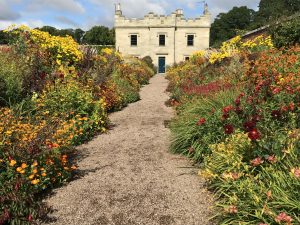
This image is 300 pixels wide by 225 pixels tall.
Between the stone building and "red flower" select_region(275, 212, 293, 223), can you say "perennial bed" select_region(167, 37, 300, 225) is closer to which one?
"red flower" select_region(275, 212, 293, 223)

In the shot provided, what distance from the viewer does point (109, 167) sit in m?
5.06

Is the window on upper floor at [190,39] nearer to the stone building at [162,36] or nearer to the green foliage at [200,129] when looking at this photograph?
the stone building at [162,36]

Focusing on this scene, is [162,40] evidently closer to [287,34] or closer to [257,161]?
[287,34]

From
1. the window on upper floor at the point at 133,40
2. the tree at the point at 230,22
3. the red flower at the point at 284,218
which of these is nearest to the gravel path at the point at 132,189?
the red flower at the point at 284,218

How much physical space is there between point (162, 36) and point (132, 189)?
34.2 meters

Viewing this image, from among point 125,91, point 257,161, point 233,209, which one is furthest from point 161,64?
point 233,209

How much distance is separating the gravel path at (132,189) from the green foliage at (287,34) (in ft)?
30.2

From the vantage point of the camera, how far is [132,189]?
4262 millimetres

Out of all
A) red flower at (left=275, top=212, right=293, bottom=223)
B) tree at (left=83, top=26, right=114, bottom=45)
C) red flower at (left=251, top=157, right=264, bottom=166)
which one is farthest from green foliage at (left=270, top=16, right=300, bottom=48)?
tree at (left=83, top=26, right=114, bottom=45)

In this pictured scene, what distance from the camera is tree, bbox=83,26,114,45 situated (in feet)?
202

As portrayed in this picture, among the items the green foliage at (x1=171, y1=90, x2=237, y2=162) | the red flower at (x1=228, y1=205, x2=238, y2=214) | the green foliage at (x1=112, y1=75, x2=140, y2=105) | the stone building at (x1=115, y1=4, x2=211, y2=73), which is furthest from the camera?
the stone building at (x1=115, y1=4, x2=211, y2=73)

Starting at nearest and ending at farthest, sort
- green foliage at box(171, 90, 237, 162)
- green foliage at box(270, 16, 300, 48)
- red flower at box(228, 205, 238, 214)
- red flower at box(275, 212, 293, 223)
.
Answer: red flower at box(275, 212, 293, 223) < red flower at box(228, 205, 238, 214) < green foliage at box(171, 90, 237, 162) < green foliage at box(270, 16, 300, 48)

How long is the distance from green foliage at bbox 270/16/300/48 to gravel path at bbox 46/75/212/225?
9193 mm

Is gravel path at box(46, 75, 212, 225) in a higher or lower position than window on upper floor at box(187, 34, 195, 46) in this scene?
lower
